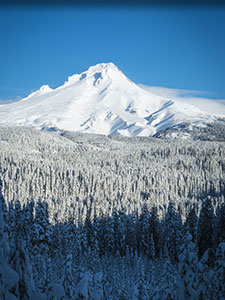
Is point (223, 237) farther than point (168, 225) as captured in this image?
No

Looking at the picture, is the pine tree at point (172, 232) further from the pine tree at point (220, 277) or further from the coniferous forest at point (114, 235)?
the pine tree at point (220, 277)

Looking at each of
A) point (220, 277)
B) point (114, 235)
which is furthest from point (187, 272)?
point (114, 235)

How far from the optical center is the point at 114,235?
59688mm

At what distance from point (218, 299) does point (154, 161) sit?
585 feet

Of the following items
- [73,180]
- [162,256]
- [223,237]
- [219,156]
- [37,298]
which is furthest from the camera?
[219,156]

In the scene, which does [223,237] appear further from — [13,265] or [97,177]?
[97,177]

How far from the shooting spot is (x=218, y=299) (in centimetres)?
1020

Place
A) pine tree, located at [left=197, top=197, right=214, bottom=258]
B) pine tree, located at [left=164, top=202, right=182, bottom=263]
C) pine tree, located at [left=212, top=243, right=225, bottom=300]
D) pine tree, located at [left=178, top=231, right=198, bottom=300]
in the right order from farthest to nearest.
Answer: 1. pine tree, located at [left=164, top=202, right=182, bottom=263]
2. pine tree, located at [left=197, top=197, right=214, bottom=258]
3. pine tree, located at [left=212, top=243, right=225, bottom=300]
4. pine tree, located at [left=178, top=231, right=198, bottom=300]

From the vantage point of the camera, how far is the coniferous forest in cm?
949

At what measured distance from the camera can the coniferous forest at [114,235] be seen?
9.49 meters

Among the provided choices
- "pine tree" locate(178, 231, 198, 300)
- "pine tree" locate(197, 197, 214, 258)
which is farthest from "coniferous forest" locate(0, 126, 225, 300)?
"pine tree" locate(197, 197, 214, 258)

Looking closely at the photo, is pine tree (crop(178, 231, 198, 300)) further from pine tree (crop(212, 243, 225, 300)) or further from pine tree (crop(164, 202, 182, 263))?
pine tree (crop(164, 202, 182, 263))

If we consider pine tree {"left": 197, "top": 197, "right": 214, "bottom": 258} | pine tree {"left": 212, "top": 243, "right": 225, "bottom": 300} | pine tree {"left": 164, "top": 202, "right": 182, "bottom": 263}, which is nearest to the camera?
pine tree {"left": 212, "top": 243, "right": 225, "bottom": 300}

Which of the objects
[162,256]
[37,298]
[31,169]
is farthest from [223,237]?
[31,169]
